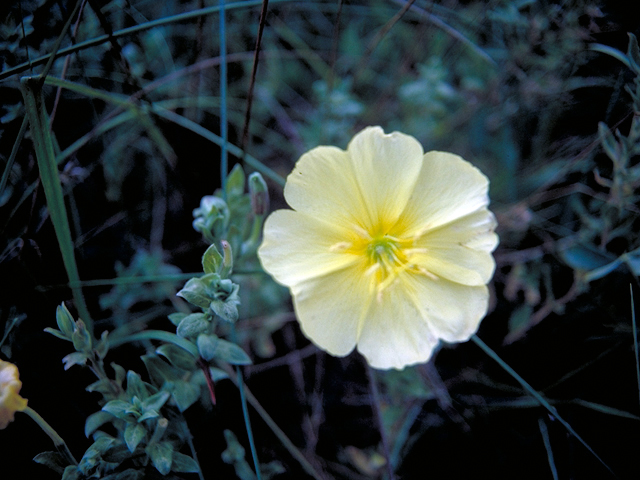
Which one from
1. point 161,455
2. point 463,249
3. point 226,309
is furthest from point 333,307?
point 161,455

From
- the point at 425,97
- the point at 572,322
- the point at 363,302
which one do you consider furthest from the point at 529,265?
the point at 363,302

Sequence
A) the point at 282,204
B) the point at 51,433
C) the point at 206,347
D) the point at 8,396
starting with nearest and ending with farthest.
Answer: the point at 8,396 < the point at 51,433 < the point at 206,347 < the point at 282,204

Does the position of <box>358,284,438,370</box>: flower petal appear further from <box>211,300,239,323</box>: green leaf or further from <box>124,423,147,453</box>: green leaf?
<box>124,423,147,453</box>: green leaf

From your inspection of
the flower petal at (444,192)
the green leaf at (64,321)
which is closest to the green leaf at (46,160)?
the green leaf at (64,321)

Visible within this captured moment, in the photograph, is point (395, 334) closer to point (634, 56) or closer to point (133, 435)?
point (133, 435)

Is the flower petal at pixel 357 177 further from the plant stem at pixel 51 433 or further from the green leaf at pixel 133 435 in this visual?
the plant stem at pixel 51 433
